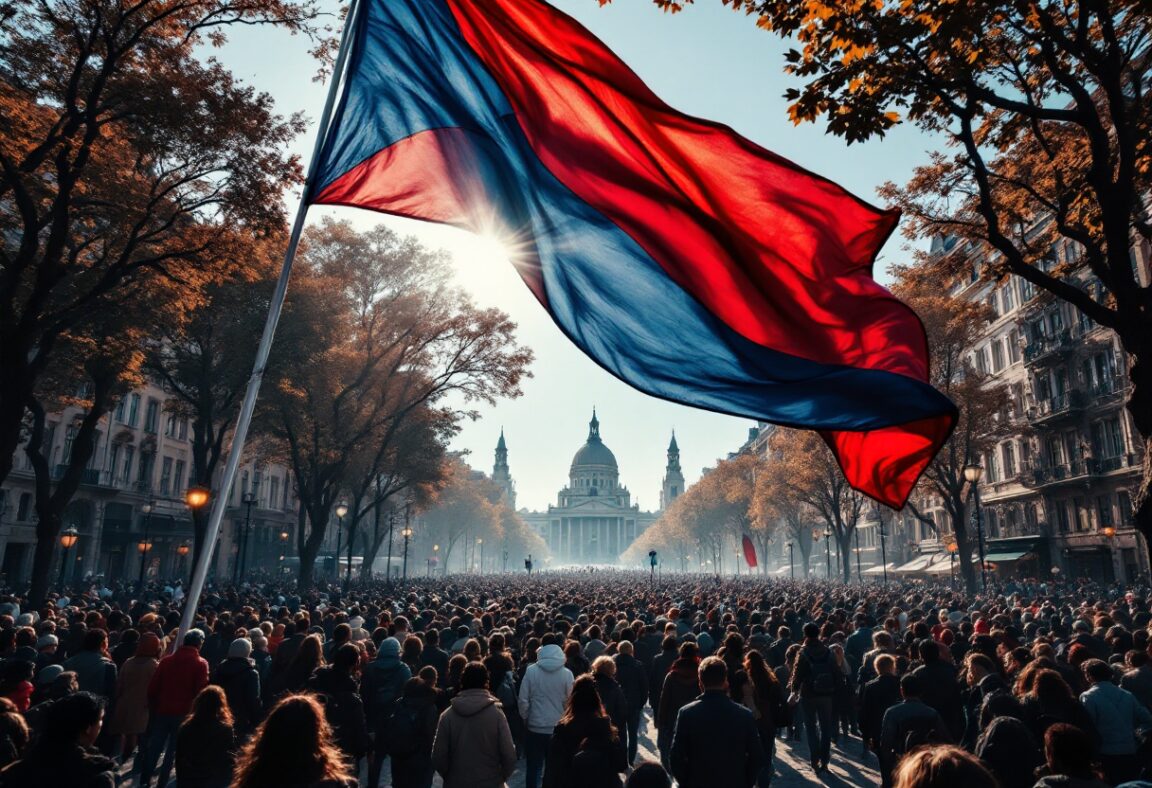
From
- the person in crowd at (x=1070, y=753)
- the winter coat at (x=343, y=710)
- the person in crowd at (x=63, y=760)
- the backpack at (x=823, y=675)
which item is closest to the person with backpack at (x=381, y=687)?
the winter coat at (x=343, y=710)

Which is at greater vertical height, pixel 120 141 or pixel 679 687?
pixel 120 141

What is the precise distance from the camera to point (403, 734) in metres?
8.00

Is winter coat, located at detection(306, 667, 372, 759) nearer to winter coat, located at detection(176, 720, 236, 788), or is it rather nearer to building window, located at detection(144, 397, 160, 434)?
winter coat, located at detection(176, 720, 236, 788)

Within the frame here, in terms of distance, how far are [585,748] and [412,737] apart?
2.89 m

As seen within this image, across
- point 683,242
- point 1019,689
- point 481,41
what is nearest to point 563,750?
point 683,242

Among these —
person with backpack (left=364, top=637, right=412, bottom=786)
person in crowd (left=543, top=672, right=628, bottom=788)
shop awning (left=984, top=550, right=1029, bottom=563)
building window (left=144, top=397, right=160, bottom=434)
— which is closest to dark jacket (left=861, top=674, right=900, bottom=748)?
person in crowd (left=543, top=672, right=628, bottom=788)

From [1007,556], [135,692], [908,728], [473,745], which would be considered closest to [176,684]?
[135,692]

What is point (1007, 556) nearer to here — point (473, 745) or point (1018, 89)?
point (1018, 89)

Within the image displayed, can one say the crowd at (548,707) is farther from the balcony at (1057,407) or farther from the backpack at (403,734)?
the balcony at (1057,407)

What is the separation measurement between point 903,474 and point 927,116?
843 cm

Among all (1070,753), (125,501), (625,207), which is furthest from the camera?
(125,501)

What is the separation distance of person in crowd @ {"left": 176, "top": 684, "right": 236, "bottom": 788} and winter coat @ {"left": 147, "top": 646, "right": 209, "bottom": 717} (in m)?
2.75

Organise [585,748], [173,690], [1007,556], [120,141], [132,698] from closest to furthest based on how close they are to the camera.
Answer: [585,748], [173,690], [132,698], [120,141], [1007,556]

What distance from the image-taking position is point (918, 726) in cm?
768
